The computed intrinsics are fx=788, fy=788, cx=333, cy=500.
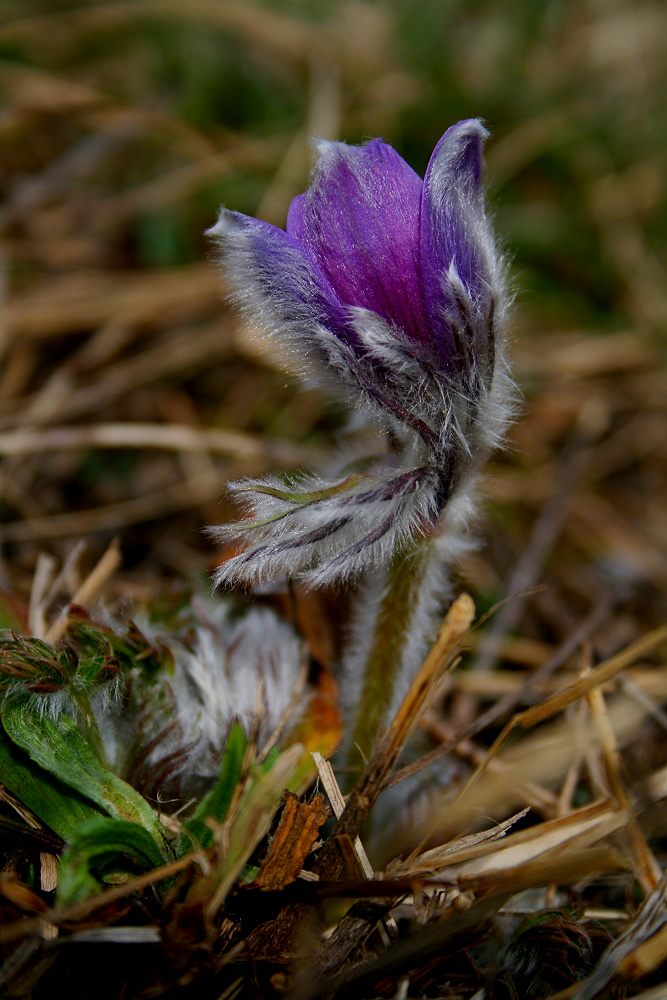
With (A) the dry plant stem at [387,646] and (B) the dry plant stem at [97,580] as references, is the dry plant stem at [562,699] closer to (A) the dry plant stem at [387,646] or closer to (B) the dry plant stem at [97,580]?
(A) the dry plant stem at [387,646]

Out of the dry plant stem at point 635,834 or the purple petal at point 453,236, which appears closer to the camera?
the purple petal at point 453,236

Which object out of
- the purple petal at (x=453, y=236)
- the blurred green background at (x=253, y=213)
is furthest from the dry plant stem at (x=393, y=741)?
the blurred green background at (x=253, y=213)

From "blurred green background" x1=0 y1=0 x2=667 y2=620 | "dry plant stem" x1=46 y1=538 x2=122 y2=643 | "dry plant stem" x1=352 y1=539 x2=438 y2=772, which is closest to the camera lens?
"dry plant stem" x1=352 y1=539 x2=438 y2=772

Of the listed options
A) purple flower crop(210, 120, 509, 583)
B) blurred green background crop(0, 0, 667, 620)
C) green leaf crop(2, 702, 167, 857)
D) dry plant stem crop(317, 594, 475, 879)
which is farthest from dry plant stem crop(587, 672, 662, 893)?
blurred green background crop(0, 0, 667, 620)

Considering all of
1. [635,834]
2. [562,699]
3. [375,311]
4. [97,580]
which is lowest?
[635,834]

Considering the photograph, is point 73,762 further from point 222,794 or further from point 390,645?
point 390,645

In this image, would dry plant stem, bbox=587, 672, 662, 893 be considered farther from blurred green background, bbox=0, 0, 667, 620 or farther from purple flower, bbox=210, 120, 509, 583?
blurred green background, bbox=0, 0, 667, 620

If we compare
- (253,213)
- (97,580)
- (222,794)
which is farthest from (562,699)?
(253,213)

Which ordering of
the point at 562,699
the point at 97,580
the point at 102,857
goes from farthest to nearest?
the point at 97,580 < the point at 562,699 < the point at 102,857
